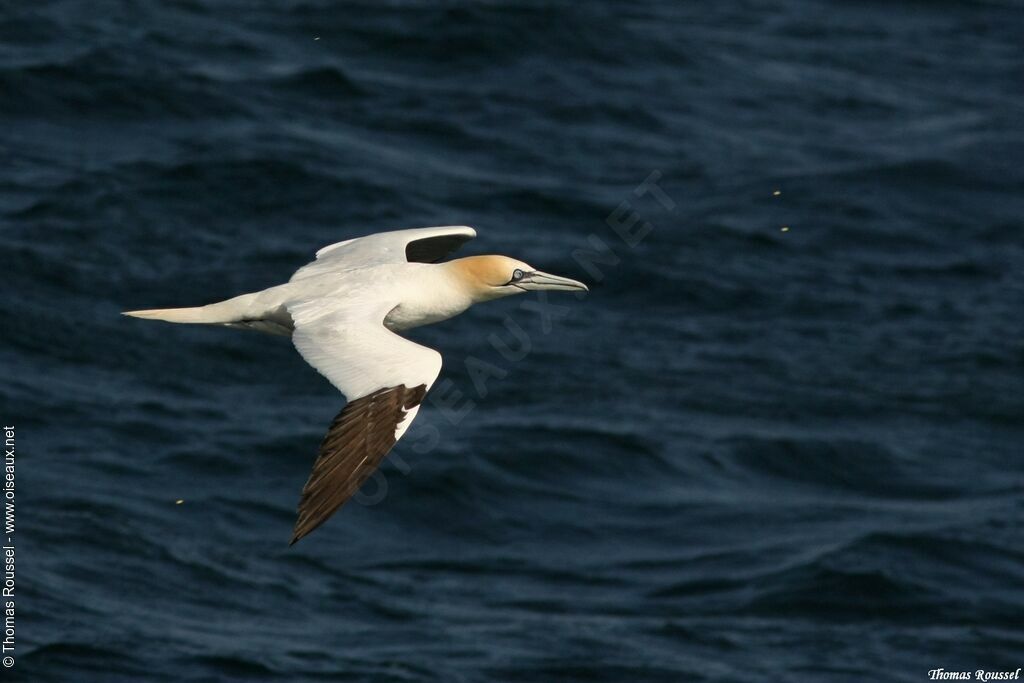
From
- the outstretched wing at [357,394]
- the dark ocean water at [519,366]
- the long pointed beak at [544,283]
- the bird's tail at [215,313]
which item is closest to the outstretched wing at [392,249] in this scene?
the bird's tail at [215,313]

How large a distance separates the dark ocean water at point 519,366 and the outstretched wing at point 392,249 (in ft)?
16.6

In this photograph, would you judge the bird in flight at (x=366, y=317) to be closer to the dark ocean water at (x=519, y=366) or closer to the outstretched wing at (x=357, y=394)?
the outstretched wing at (x=357, y=394)

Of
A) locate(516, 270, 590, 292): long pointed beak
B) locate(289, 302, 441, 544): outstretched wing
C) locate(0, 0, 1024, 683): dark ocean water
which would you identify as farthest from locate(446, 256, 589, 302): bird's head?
locate(0, 0, 1024, 683): dark ocean water

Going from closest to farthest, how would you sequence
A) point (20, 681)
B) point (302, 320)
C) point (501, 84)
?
1. point (302, 320)
2. point (20, 681)
3. point (501, 84)

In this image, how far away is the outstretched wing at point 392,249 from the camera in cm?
1070

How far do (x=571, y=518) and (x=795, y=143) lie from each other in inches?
325

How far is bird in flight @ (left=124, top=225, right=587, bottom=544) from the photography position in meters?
8.48

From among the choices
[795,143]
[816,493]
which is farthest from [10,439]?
[795,143]

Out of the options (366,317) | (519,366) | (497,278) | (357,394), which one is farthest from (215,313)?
(519,366)

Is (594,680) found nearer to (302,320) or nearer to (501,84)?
(302,320)

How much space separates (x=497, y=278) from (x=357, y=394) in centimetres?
188

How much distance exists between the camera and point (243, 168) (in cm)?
2112

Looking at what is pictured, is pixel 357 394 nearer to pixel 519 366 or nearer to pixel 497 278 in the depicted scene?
pixel 497 278

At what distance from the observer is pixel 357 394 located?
870 centimetres
